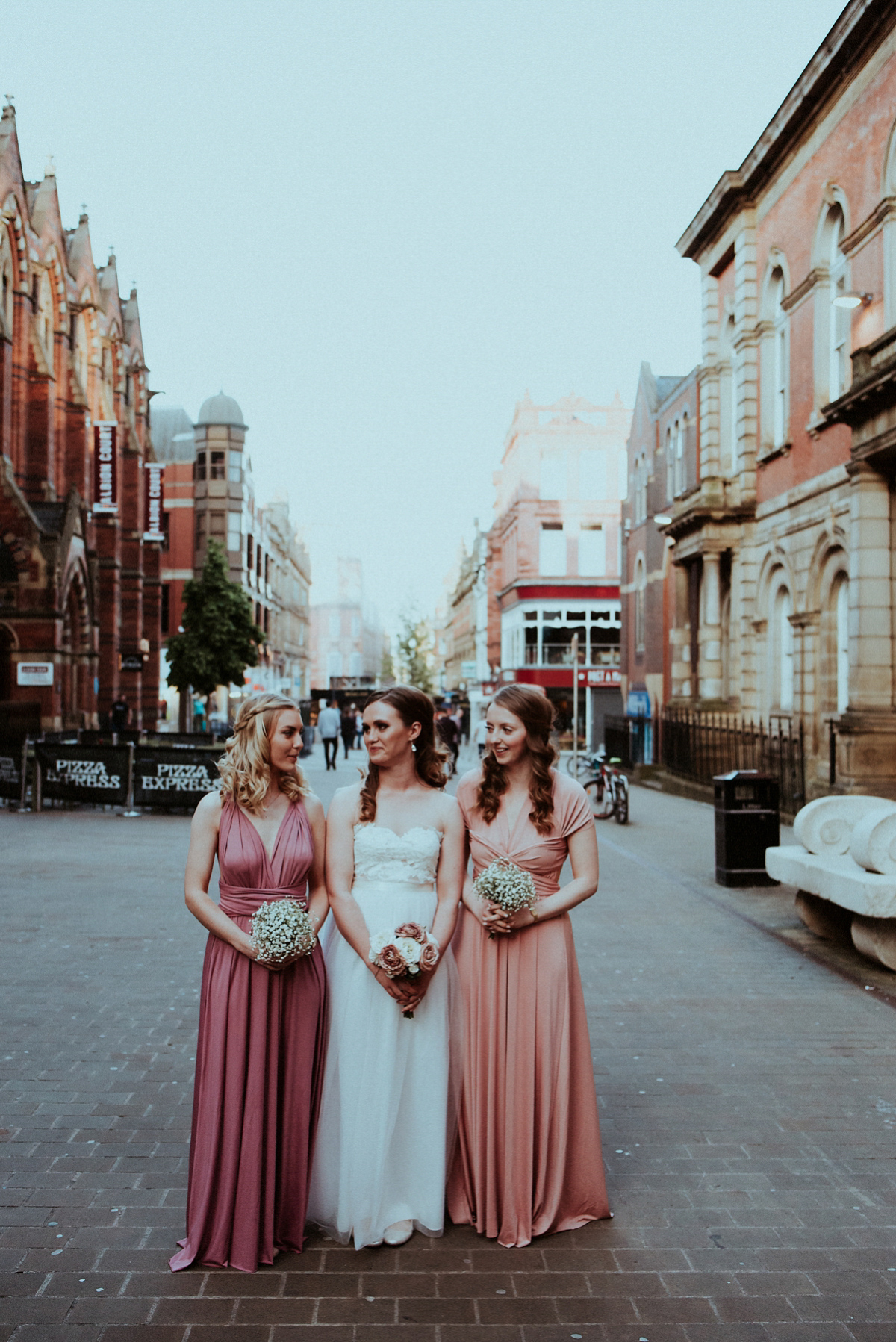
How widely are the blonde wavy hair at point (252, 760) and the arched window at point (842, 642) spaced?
17.0m

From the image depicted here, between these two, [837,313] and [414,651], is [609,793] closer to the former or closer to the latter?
[837,313]

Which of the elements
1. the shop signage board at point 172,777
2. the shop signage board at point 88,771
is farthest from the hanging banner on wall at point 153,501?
the shop signage board at point 172,777

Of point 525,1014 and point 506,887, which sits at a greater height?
point 506,887

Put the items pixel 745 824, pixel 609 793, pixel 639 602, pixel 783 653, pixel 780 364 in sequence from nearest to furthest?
pixel 745 824 < pixel 609 793 < pixel 783 653 < pixel 780 364 < pixel 639 602

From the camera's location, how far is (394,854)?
4031 mm

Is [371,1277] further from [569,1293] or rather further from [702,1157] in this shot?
Answer: [702,1157]

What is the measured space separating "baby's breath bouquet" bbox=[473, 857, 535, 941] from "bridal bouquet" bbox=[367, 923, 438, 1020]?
0.27m

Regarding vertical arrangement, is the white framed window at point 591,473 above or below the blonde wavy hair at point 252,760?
above

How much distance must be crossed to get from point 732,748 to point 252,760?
2045 centimetres

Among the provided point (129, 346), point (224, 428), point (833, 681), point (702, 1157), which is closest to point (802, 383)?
point (833, 681)

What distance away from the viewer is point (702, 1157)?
488cm

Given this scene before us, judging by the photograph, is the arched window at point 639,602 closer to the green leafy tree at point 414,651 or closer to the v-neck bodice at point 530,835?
the v-neck bodice at point 530,835

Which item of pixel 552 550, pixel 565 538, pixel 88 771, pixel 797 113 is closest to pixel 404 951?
pixel 88 771

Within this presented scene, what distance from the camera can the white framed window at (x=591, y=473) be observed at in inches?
2436
